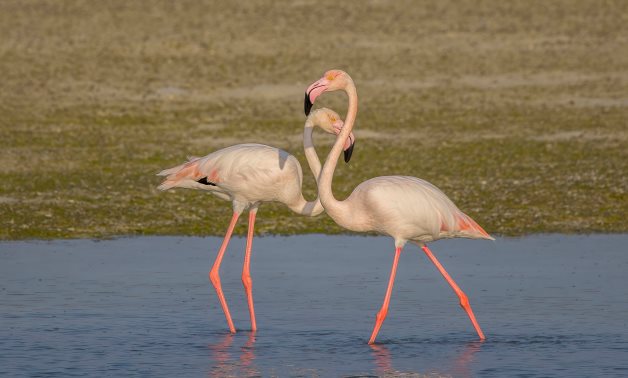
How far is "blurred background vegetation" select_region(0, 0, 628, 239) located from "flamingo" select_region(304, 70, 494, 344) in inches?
174

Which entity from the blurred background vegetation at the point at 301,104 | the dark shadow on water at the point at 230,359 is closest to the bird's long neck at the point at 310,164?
the dark shadow on water at the point at 230,359

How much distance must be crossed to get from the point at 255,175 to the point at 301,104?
14944 mm

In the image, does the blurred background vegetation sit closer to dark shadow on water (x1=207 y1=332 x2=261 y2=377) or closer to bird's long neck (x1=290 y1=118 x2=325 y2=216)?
bird's long neck (x1=290 y1=118 x2=325 y2=216)

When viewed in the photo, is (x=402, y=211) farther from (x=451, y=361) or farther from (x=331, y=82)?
(x=451, y=361)

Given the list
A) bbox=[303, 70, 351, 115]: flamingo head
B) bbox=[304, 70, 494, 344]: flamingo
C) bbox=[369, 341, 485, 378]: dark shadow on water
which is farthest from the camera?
bbox=[304, 70, 494, 344]: flamingo

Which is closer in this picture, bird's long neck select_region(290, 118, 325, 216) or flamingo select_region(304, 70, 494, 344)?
flamingo select_region(304, 70, 494, 344)

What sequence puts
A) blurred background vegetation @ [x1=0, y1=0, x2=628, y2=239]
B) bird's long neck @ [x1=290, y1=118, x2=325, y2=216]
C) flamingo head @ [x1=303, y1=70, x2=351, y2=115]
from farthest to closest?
blurred background vegetation @ [x1=0, y1=0, x2=628, y2=239]
bird's long neck @ [x1=290, y1=118, x2=325, y2=216]
flamingo head @ [x1=303, y1=70, x2=351, y2=115]

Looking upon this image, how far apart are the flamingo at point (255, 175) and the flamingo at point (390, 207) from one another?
1.97 feet

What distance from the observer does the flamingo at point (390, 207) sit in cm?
1079

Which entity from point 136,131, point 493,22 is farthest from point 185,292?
point 493,22

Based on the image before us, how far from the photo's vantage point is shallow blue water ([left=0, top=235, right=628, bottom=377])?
974cm

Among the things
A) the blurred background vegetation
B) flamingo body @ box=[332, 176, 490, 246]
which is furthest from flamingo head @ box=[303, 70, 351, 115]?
the blurred background vegetation

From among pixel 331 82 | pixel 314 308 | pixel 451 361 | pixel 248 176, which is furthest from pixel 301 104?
pixel 451 361

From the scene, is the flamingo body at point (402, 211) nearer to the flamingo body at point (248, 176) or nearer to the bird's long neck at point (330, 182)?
the bird's long neck at point (330, 182)
